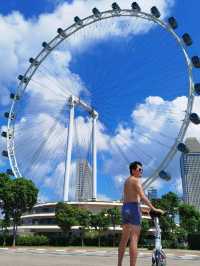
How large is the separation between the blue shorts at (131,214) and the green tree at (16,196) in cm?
5413

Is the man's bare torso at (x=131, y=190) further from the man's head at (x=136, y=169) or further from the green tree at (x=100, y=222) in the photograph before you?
the green tree at (x=100, y=222)

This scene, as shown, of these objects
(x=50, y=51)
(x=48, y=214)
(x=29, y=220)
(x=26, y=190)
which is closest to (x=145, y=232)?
(x=26, y=190)

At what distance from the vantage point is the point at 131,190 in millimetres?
8375

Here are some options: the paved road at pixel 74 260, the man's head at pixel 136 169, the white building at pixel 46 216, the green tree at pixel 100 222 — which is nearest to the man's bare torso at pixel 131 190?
the man's head at pixel 136 169

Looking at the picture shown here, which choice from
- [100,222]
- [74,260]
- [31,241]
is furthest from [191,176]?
[74,260]

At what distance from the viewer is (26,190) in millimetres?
61594

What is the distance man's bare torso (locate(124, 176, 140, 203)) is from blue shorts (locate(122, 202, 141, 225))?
9 centimetres

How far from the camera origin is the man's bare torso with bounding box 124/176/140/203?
27.2ft

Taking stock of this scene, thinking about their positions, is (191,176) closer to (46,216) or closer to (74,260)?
(46,216)

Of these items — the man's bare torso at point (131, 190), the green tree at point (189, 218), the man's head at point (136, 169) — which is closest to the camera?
the man's bare torso at point (131, 190)

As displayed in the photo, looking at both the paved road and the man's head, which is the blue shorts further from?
the paved road

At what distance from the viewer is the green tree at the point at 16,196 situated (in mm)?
60812

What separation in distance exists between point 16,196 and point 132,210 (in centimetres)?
5437

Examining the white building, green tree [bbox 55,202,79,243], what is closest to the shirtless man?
green tree [bbox 55,202,79,243]
